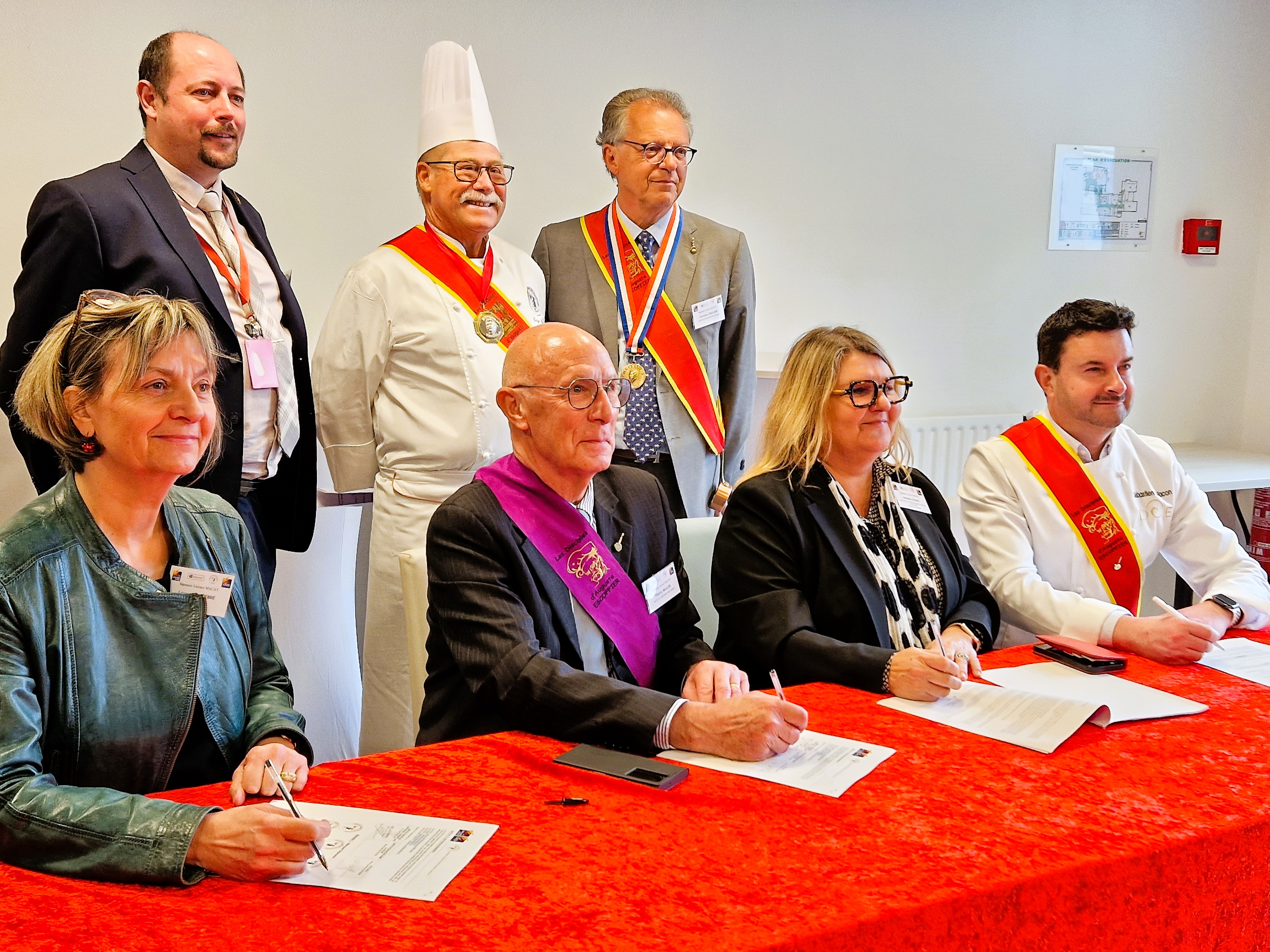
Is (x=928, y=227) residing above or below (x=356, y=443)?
above

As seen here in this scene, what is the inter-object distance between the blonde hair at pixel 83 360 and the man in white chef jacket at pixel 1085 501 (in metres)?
1.79

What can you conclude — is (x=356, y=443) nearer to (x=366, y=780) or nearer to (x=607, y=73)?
(x=366, y=780)

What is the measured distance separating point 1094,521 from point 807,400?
31.8 inches

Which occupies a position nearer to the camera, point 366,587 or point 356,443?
point 356,443

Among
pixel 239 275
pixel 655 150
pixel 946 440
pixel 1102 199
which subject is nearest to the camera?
pixel 239 275

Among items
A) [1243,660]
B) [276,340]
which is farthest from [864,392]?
[276,340]

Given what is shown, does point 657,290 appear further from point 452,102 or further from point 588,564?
point 588,564

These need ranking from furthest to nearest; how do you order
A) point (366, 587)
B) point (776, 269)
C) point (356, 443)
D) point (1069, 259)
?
point (1069, 259), point (776, 269), point (366, 587), point (356, 443)

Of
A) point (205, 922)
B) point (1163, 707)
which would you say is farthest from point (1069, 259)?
point (205, 922)

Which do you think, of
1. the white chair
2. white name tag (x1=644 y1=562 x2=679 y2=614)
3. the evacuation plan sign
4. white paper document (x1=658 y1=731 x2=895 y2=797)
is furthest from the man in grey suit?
the evacuation plan sign

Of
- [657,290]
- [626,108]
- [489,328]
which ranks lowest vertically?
[489,328]

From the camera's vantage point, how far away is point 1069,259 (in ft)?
17.2

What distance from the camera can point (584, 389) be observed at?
199 cm

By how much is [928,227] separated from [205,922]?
14.4ft
